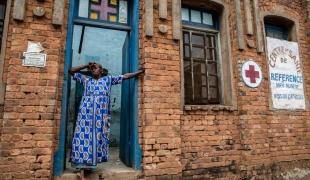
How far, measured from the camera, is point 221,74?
486 centimetres

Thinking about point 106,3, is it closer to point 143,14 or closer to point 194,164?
point 143,14

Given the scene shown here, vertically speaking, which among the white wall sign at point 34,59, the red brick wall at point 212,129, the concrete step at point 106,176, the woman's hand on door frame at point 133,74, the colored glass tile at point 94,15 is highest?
the colored glass tile at point 94,15

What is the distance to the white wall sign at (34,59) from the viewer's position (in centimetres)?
341

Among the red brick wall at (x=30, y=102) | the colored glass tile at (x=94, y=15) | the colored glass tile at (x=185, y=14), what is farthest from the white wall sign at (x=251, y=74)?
the red brick wall at (x=30, y=102)

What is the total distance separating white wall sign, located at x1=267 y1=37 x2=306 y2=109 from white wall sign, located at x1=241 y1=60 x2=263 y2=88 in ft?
1.43

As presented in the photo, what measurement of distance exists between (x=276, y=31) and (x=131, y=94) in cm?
403

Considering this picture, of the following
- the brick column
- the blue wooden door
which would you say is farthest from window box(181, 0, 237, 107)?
the blue wooden door

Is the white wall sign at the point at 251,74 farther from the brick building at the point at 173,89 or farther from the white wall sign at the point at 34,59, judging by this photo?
the white wall sign at the point at 34,59

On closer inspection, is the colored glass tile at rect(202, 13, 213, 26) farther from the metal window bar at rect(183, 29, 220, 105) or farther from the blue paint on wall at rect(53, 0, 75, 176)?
the blue paint on wall at rect(53, 0, 75, 176)

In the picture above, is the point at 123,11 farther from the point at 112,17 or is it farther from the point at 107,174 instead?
the point at 107,174

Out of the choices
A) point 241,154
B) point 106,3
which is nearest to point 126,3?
point 106,3

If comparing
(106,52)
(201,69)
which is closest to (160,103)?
(201,69)

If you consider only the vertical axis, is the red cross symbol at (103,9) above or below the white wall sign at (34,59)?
above

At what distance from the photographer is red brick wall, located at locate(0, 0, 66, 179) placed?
3.18 metres
